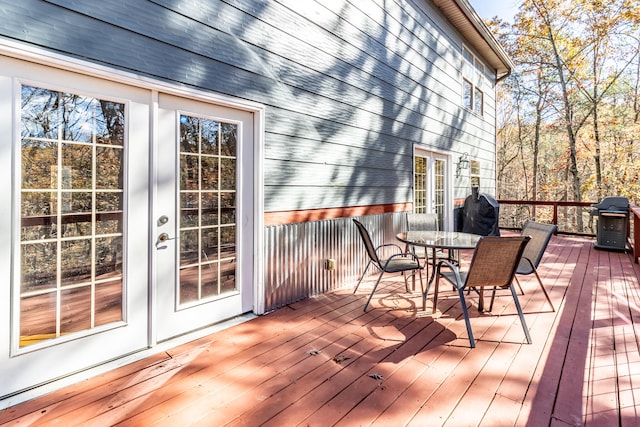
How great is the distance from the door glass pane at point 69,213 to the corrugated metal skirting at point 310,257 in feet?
4.23

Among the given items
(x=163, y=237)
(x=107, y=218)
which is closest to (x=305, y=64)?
(x=163, y=237)

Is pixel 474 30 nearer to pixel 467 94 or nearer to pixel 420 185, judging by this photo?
pixel 467 94

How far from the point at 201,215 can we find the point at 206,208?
0.07m

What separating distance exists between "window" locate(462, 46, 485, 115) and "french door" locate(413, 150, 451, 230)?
182cm

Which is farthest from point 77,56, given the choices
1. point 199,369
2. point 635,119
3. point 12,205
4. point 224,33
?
point 635,119

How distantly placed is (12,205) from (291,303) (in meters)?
2.31

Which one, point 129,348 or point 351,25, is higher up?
point 351,25

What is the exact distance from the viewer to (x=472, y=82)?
23.9 ft

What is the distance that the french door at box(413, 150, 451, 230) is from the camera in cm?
563

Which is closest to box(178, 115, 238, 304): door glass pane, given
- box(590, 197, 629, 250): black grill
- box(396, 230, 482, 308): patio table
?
box(396, 230, 482, 308): patio table

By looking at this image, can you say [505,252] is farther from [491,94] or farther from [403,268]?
[491,94]

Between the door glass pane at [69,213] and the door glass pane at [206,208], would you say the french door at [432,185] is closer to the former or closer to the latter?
the door glass pane at [206,208]

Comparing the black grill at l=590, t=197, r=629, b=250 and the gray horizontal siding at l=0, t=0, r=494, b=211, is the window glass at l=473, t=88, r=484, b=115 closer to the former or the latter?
the gray horizontal siding at l=0, t=0, r=494, b=211

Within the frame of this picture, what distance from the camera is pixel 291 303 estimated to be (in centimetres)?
334
